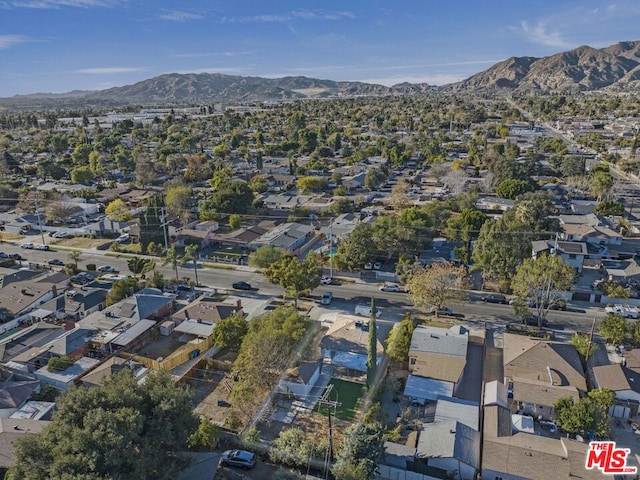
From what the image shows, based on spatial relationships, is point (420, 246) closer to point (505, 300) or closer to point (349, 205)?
point (505, 300)

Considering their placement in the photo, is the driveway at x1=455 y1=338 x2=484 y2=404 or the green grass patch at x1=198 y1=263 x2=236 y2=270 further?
the green grass patch at x1=198 y1=263 x2=236 y2=270

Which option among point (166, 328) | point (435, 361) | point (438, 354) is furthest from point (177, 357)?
point (438, 354)

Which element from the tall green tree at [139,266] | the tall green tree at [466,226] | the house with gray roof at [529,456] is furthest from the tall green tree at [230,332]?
the tall green tree at [466,226]

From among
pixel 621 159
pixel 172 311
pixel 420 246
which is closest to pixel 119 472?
pixel 172 311

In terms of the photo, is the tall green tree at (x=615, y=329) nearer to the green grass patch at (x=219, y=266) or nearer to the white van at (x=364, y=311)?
the white van at (x=364, y=311)

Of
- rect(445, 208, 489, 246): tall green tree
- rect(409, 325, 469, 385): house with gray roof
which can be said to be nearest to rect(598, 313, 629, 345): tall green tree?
rect(409, 325, 469, 385): house with gray roof

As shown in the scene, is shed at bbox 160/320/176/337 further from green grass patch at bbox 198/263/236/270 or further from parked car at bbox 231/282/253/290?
green grass patch at bbox 198/263/236/270
